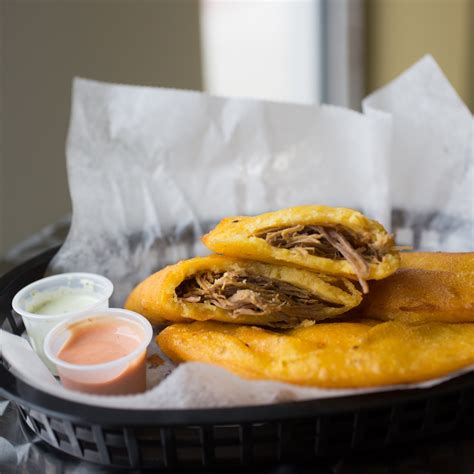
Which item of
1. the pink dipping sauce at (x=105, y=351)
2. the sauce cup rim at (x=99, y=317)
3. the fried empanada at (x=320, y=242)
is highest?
the fried empanada at (x=320, y=242)

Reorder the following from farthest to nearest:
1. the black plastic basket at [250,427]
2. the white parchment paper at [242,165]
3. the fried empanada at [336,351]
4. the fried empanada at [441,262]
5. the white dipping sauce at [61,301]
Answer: the white parchment paper at [242,165]
the white dipping sauce at [61,301]
the fried empanada at [441,262]
the fried empanada at [336,351]
the black plastic basket at [250,427]

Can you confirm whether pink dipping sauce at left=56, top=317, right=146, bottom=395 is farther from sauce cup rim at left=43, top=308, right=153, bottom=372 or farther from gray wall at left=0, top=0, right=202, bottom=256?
gray wall at left=0, top=0, right=202, bottom=256

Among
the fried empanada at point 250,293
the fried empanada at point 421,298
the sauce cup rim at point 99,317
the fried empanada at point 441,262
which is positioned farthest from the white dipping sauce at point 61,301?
the fried empanada at point 441,262

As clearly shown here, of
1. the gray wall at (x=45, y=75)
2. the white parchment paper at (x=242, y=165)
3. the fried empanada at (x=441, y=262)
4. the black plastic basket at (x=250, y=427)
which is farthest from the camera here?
the gray wall at (x=45, y=75)

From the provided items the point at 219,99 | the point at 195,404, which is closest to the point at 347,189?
the point at 219,99

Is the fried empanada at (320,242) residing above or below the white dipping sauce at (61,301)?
above

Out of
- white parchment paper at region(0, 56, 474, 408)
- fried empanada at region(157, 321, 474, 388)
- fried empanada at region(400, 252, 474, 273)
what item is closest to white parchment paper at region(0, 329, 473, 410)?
fried empanada at region(157, 321, 474, 388)

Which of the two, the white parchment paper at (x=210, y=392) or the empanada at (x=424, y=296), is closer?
the white parchment paper at (x=210, y=392)

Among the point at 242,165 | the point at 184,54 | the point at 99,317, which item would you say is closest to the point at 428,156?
the point at 242,165

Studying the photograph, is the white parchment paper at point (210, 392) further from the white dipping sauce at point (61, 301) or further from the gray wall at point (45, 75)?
the gray wall at point (45, 75)
